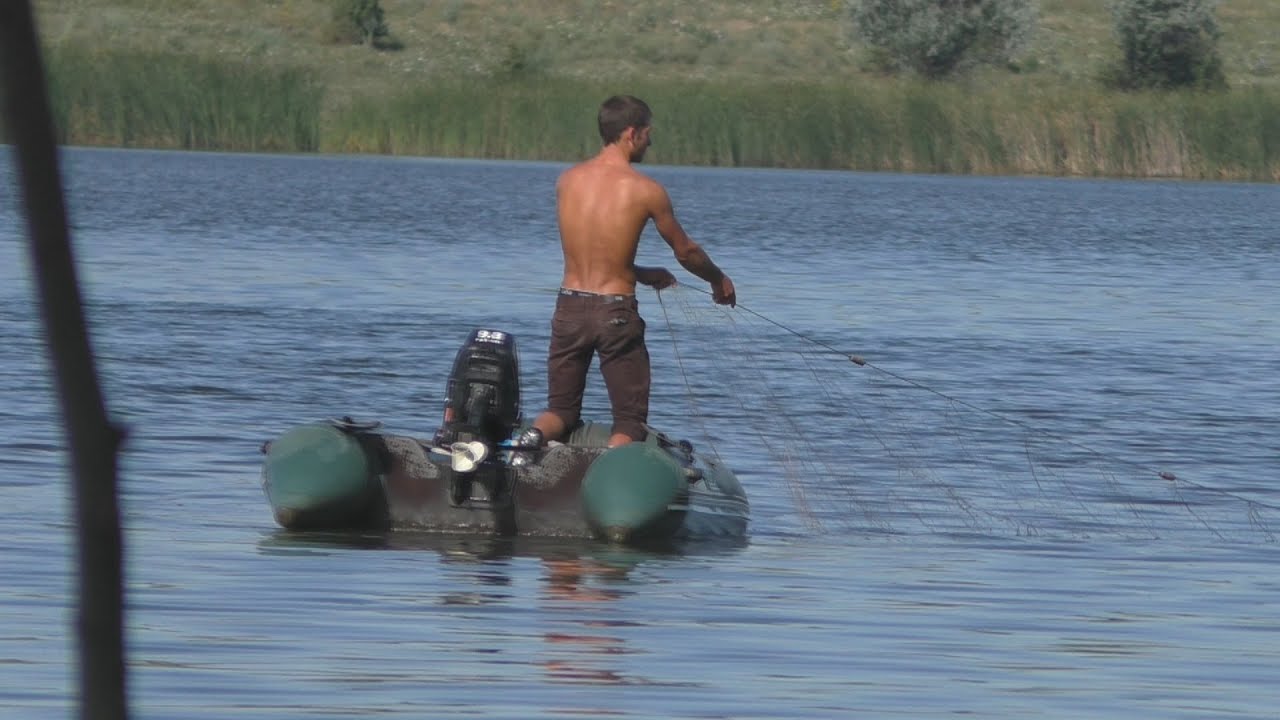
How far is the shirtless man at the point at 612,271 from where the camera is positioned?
8.45m

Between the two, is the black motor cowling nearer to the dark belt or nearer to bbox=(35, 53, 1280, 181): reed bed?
the dark belt

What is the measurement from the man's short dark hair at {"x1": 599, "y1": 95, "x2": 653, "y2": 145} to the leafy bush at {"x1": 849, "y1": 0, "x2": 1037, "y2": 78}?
2291 inches

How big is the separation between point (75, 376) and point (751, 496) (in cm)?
858

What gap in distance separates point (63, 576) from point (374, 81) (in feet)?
189

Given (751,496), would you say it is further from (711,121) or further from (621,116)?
(711,121)

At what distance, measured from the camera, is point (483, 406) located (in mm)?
8211

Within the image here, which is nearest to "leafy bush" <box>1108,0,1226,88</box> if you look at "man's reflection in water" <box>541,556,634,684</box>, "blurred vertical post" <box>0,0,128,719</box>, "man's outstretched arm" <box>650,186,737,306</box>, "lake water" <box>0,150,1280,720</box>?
"lake water" <box>0,150,1280,720</box>

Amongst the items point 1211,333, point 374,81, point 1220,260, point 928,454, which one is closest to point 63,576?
point 928,454

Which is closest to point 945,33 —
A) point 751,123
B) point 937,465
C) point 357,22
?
point 357,22

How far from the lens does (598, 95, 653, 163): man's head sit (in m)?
8.45

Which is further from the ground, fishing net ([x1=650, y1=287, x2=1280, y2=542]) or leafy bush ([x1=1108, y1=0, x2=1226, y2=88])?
fishing net ([x1=650, y1=287, x2=1280, y2=542])

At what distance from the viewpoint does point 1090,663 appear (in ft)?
22.2

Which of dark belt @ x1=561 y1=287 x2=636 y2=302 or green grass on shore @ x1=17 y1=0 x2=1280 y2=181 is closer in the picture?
dark belt @ x1=561 y1=287 x2=636 y2=302

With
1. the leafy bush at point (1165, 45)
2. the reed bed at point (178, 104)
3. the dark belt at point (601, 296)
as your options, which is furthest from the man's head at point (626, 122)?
the leafy bush at point (1165, 45)
